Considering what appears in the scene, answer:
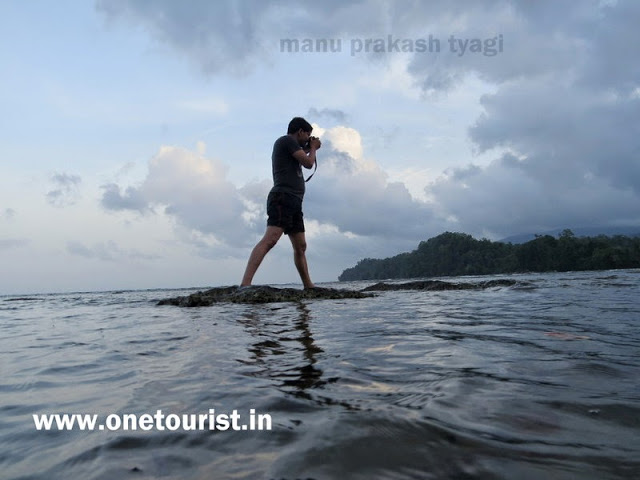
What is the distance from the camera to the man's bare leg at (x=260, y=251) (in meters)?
6.89

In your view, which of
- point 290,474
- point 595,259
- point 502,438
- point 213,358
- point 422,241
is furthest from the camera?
point 422,241

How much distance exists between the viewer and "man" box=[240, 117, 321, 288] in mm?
7081

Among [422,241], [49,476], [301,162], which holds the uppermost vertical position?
[422,241]

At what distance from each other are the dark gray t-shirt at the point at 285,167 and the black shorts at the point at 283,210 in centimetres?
11

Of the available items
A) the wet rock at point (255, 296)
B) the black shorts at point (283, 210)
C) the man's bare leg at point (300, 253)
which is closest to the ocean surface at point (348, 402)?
the wet rock at point (255, 296)

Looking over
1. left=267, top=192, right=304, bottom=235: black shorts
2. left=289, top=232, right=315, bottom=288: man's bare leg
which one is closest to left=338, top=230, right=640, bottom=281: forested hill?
left=289, top=232, right=315, bottom=288: man's bare leg

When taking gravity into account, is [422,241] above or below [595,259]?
above

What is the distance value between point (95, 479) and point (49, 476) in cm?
15

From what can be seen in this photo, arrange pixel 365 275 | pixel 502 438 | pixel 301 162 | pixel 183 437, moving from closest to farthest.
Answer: pixel 502 438 < pixel 183 437 < pixel 301 162 < pixel 365 275

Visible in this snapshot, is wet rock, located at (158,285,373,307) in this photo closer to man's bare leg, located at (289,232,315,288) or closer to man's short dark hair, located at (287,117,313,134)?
man's bare leg, located at (289,232,315,288)

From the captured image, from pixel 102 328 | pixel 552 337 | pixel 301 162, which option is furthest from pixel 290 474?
pixel 301 162

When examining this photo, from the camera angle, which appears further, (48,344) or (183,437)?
(48,344)

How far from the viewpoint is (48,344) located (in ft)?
11.7

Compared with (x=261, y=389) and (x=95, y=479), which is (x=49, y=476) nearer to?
(x=95, y=479)
